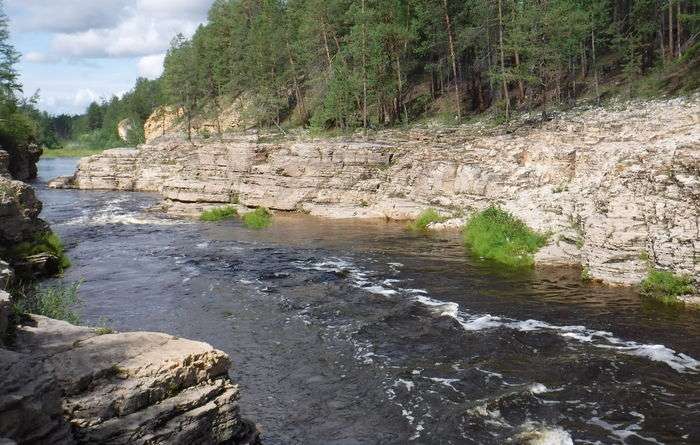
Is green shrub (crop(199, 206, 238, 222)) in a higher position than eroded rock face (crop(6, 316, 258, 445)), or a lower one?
lower

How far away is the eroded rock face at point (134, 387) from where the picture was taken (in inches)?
307

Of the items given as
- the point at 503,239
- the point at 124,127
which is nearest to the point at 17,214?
the point at 503,239

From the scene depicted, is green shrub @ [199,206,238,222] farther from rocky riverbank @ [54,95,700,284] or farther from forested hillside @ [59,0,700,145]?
forested hillside @ [59,0,700,145]

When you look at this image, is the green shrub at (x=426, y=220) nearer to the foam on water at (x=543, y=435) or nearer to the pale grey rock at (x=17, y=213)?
the pale grey rock at (x=17, y=213)

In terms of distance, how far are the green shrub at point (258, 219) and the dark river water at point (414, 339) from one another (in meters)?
7.72

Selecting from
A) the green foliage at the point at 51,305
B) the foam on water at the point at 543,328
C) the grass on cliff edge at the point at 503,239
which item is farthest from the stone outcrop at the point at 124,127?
the foam on water at the point at 543,328

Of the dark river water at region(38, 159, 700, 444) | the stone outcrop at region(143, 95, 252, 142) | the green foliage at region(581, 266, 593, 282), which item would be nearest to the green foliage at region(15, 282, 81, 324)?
the dark river water at region(38, 159, 700, 444)

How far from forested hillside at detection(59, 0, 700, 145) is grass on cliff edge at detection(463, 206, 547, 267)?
18.0 m

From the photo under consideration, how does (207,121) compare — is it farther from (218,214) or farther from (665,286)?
(665,286)

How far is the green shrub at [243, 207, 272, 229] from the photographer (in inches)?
1468

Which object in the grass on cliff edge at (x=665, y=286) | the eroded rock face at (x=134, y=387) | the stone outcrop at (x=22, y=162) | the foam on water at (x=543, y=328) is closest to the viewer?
the eroded rock face at (x=134, y=387)

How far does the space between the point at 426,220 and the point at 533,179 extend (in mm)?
6547

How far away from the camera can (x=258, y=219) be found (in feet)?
125

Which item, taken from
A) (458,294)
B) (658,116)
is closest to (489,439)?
(458,294)
